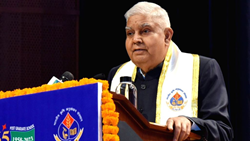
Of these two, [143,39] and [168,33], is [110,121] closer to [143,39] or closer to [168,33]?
[143,39]

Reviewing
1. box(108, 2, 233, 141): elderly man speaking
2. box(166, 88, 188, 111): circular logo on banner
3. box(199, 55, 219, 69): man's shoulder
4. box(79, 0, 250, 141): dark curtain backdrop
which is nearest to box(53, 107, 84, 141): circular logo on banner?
box(108, 2, 233, 141): elderly man speaking

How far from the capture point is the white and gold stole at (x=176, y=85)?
2.47 meters

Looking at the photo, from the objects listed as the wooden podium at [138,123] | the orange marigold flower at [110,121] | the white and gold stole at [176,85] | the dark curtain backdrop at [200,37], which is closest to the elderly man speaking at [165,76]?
the white and gold stole at [176,85]

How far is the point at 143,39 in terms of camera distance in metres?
2.48

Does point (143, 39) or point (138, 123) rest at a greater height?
point (143, 39)

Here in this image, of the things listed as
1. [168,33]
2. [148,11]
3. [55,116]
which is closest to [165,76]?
[168,33]

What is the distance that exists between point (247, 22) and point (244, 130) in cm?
81

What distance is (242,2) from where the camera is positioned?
3.30m

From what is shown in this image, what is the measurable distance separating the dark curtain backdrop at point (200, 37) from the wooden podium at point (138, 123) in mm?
1564

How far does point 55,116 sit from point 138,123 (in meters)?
0.32

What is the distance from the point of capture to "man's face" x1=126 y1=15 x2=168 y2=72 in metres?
2.49

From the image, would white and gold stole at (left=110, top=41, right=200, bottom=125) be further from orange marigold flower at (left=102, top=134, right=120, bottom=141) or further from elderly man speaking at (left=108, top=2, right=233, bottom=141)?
orange marigold flower at (left=102, top=134, right=120, bottom=141)

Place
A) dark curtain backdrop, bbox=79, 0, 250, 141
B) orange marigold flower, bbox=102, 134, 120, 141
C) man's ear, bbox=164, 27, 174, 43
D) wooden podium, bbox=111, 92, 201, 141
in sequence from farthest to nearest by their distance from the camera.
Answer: dark curtain backdrop, bbox=79, 0, 250, 141
man's ear, bbox=164, 27, 174, 43
wooden podium, bbox=111, 92, 201, 141
orange marigold flower, bbox=102, 134, 120, 141

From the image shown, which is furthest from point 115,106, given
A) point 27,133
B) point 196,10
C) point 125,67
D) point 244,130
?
point 196,10
